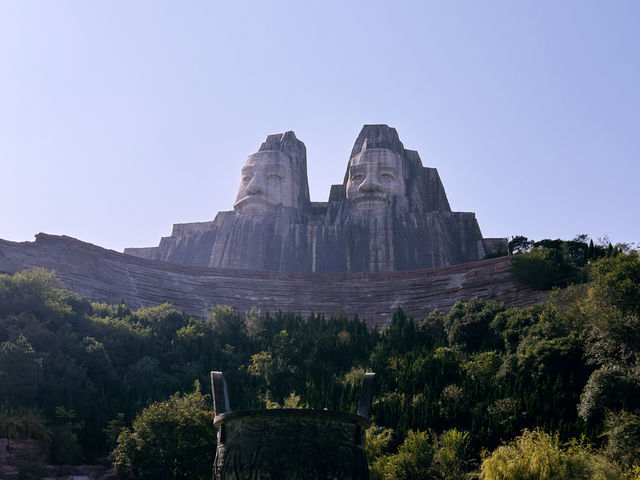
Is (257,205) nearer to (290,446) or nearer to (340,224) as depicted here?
(340,224)

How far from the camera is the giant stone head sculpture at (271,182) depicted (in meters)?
53.8

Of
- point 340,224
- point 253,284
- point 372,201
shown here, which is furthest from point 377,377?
point 372,201

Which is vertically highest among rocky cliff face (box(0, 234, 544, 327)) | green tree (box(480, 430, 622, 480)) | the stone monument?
rocky cliff face (box(0, 234, 544, 327))

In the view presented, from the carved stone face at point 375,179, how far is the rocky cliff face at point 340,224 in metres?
0.06

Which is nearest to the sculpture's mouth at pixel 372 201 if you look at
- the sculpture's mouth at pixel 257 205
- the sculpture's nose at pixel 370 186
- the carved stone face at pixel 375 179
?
the carved stone face at pixel 375 179

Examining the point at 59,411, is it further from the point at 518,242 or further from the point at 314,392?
the point at 518,242

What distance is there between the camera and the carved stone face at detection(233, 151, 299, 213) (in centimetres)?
5372

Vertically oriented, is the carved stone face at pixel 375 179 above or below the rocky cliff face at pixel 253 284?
above

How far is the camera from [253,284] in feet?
146

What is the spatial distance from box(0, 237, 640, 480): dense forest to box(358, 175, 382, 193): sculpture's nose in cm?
1432

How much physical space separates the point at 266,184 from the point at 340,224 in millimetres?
5052

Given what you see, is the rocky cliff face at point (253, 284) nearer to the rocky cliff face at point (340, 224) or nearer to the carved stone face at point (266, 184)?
the rocky cliff face at point (340, 224)

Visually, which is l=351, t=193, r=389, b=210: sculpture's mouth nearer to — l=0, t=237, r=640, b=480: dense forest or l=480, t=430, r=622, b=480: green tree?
l=0, t=237, r=640, b=480: dense forest

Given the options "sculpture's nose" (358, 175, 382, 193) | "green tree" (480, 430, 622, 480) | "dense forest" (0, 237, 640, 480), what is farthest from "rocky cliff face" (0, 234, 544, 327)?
"green tree" (480, 430, 622, 480)
